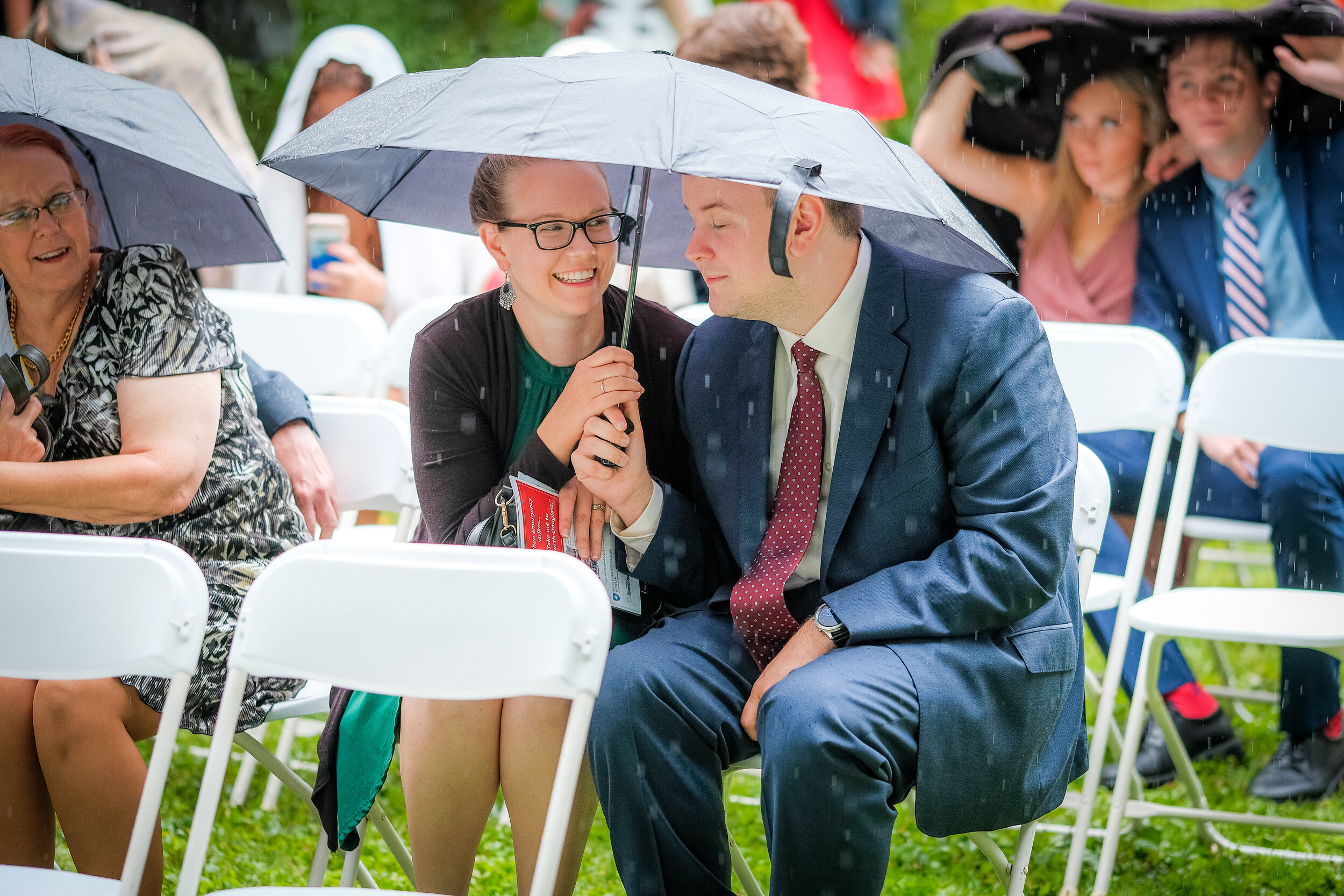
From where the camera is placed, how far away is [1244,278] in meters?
4.10

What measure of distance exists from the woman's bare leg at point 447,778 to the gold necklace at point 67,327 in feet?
3.44

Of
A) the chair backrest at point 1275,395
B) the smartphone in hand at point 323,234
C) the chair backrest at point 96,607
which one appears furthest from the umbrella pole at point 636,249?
the smartphone in hand at point 323,234

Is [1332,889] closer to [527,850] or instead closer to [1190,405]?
[1190,405]

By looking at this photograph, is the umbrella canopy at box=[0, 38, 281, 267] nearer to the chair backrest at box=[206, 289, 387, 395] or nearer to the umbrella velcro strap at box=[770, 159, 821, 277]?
the chair backrest at box=[206, 289, 387, 395]

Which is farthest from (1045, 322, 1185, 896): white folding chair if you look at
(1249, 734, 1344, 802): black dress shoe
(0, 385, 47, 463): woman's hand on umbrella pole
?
(0, 385, 47, 463): woman's hand on umbrella pole

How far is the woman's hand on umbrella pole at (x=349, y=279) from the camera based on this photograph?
4.46 m

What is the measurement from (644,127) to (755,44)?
6.57 feet

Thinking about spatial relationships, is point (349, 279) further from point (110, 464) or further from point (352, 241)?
point (110, 464)

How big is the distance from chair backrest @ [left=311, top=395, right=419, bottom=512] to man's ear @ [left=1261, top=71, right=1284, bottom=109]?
3.08 metres

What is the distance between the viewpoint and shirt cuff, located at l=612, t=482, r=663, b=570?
7.86 feet

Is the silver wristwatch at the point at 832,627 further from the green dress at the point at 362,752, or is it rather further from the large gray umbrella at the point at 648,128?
the large gray umbrella at the point at 648,128

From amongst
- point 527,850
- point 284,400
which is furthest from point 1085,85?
point 527,850

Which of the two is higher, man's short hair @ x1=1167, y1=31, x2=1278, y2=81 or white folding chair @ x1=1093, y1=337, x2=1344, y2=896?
man's short hair @ x1=1167, y1=31, x2=1278, y2=81

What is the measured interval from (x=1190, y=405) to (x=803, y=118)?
171 cm
